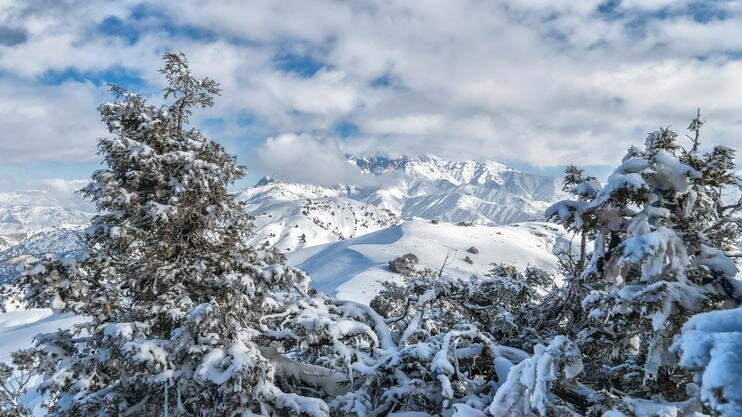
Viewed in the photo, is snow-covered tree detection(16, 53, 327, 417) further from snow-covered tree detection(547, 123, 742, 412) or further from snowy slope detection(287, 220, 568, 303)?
snowy slope detection(287, 220, 568, 303)

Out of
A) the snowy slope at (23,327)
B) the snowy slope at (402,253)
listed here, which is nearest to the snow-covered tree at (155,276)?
the snowy slope at (23,327)

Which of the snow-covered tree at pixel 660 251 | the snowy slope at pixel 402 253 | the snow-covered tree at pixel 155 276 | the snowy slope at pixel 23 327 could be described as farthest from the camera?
the snowy slope at pixel 402 253

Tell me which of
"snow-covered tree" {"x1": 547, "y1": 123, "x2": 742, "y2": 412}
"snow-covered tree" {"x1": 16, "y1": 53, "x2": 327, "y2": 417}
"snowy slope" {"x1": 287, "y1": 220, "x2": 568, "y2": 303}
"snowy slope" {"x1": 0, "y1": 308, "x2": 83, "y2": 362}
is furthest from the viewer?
"snowy slope" {"x1": 287, "y1": 220, "x2": 568, "y2": 303}

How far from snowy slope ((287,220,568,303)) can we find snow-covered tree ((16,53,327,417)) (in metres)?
34.8

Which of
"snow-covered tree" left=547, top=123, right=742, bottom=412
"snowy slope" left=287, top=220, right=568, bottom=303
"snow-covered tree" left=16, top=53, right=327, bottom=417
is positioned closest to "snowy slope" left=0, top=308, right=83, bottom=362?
"snow-covered tree" left=16, top=53, right=327, bottom=417

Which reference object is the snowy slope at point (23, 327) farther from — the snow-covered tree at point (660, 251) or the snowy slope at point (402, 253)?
the snowy slope at point (402, 253)

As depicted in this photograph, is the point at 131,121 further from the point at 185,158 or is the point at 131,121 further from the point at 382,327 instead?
the point at 382,327

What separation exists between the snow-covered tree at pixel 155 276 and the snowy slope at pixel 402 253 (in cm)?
3479

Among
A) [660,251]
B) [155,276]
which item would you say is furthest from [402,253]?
[660,251]

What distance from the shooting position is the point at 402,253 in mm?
73062

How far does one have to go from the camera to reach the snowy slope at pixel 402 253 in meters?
53.8

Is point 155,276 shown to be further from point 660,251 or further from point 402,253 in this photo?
point 402,253

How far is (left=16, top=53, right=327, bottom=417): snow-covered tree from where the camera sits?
6660 mm

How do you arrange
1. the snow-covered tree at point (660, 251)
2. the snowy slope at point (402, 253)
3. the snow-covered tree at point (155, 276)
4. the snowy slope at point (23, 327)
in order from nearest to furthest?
1. the snow-covered tree at point (660, 251)
2. the snow-covered tree at point (155, 276)
3. the snowy slope at point (23, 327)
4. the snowy slope at point (402, 253)
